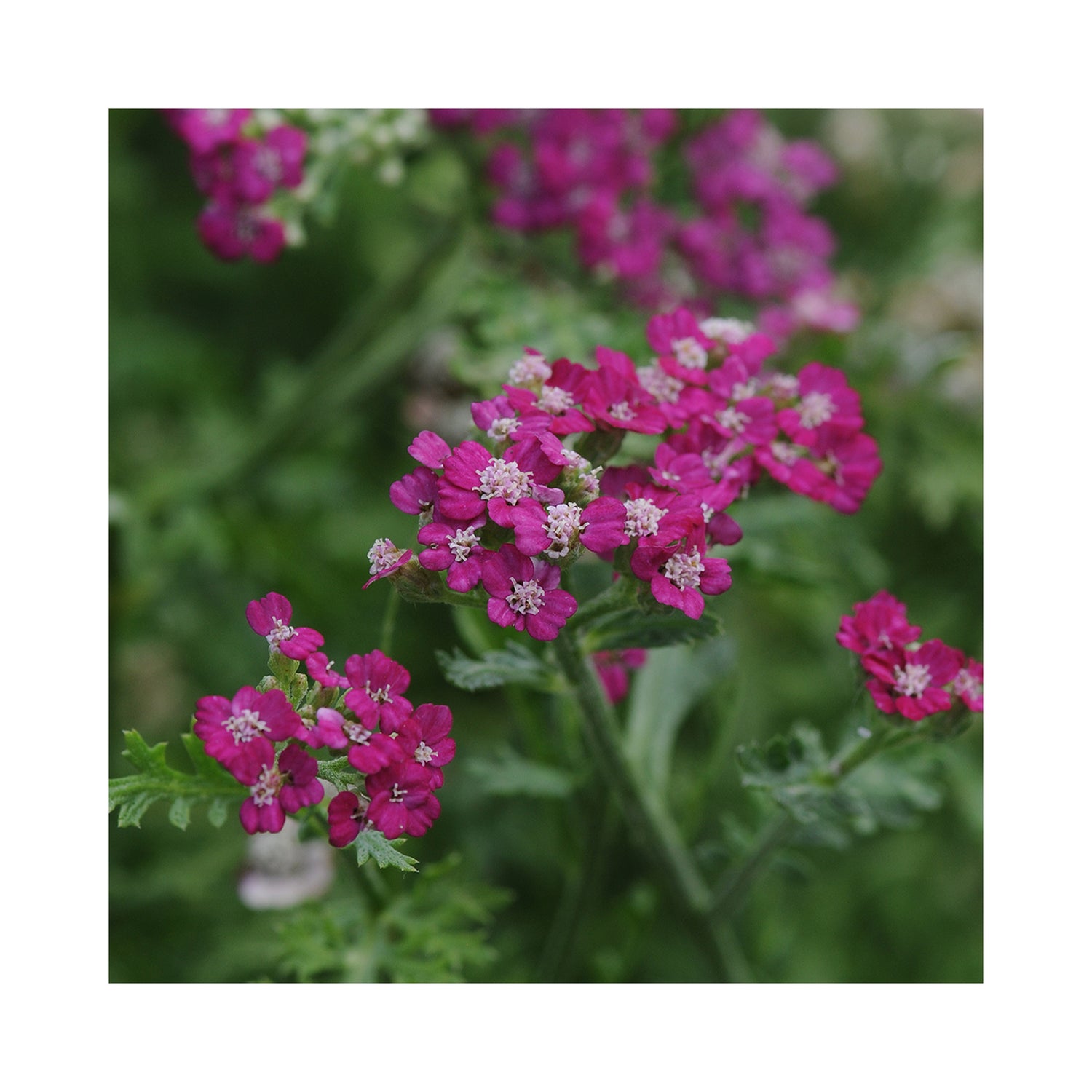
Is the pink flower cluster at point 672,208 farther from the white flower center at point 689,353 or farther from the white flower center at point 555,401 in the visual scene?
the white flower center at point 555,401

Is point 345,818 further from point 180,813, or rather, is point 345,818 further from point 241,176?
point 241,176

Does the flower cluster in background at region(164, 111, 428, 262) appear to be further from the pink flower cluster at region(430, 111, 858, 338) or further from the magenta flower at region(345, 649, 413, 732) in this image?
the magenta flower at region(345, 649, 413, 732)

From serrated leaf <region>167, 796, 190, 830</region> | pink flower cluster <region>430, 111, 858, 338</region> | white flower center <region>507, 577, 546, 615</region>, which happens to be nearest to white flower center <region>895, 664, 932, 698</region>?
white flower center <region>507, 577, 546, 615</region>

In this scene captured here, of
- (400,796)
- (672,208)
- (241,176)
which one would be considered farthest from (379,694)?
(672,208)

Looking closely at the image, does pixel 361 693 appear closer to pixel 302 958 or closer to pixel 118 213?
pixel 302 958

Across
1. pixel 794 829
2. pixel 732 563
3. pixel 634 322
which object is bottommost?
pixel 794 829

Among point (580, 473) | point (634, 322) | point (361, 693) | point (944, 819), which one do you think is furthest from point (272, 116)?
point (944, 819)

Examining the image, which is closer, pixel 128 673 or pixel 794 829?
pixel 794 829
